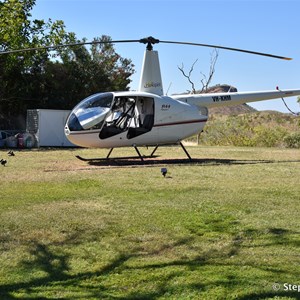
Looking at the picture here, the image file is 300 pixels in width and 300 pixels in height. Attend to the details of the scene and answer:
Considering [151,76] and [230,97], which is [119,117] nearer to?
[151,76]

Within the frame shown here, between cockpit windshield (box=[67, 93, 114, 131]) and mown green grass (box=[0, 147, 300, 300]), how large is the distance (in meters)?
3.35

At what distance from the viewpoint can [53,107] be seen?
26672 mm

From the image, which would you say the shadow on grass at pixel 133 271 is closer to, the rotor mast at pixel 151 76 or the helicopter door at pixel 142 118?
the helicopter door at pixel 142 118

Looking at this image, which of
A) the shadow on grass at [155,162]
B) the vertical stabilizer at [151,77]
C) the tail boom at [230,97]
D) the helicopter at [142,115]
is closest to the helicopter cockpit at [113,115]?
the helicopter at [142,115]

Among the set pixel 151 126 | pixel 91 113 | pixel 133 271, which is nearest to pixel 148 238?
pixel 133 271

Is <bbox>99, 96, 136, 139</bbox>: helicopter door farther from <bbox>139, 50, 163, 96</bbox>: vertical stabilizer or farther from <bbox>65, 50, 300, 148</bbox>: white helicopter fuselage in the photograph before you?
<bbox>139, 50, 163, 96</bbox>: vertical stabilizer

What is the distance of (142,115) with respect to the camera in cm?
1358

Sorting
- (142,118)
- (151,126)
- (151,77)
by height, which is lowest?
(151,126)

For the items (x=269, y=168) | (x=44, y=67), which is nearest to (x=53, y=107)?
(x=44, y=67)

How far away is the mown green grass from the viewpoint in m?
3.74

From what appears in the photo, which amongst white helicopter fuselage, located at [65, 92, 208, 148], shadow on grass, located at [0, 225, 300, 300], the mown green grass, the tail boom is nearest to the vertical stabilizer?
white helicopter fuselage, located at [65, 92, 208, 148]

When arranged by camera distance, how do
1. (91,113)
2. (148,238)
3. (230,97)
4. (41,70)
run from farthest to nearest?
(41,70) < (230,97) < (91,113) < (148,238)

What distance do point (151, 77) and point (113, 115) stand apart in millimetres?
1631

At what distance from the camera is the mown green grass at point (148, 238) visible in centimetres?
A: 374
